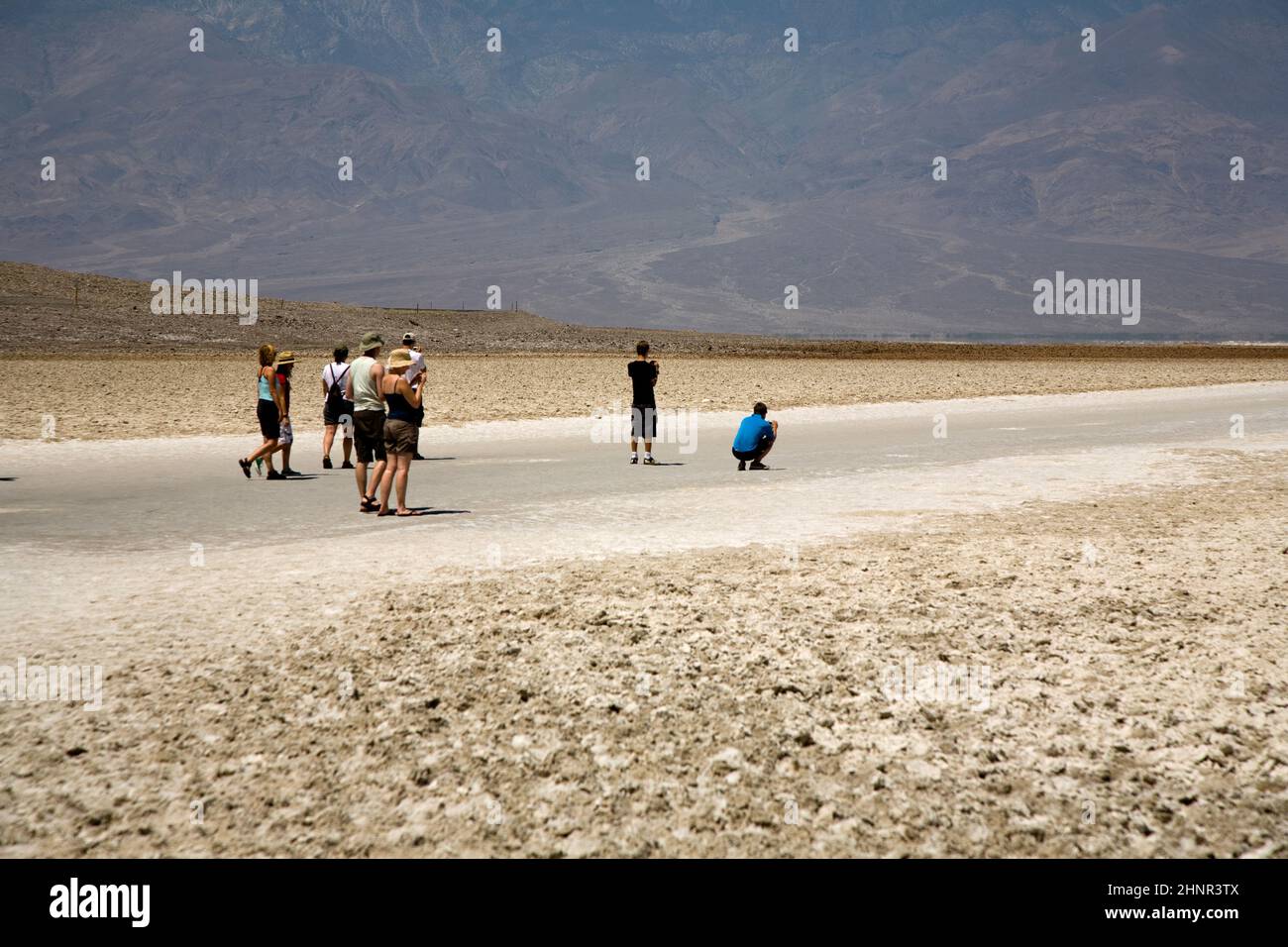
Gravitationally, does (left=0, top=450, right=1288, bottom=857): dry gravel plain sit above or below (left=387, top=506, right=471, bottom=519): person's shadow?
below

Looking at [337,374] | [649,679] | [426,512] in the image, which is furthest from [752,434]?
[649,679]

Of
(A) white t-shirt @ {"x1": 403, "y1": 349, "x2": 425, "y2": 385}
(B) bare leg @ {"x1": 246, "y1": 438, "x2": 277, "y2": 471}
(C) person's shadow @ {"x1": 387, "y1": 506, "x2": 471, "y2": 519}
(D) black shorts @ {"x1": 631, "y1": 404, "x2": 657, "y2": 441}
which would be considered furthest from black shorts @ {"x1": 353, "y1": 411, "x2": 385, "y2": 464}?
(D) black shorts @ {"x1": 631, "y1": 404, "x2": 657, "y2": 441}

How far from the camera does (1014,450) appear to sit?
16969mm

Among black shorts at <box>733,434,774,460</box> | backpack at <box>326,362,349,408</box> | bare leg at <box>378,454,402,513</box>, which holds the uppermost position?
backpack at <box>326,362,349,408</box>

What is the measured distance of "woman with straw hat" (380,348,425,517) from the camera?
10.3m

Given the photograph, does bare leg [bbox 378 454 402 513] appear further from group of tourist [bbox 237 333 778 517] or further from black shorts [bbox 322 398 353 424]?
black shorts [bbox 322 398 353 424]

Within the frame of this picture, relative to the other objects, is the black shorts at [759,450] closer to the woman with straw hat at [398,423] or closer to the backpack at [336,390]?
the backpack at [336,390]

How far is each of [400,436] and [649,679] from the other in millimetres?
5310

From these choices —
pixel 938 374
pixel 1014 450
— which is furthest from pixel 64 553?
pixel 938 374

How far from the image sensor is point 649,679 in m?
5.77

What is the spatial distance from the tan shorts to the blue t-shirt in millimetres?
5506
